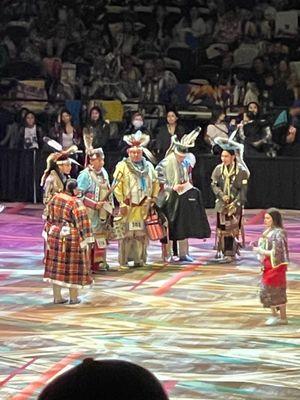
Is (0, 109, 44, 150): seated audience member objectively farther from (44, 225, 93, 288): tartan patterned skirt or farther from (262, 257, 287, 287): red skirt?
(262, 257, 287, 287): red skirt

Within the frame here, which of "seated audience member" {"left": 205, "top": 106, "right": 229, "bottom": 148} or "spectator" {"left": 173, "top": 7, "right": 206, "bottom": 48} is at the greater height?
"spectator" {"left": 173, "top": 7, "right": 206, "bottom": 48}

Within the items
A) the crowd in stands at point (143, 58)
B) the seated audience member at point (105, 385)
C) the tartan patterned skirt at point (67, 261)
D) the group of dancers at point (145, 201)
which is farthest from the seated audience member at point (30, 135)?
the seated audience member at point (105, 385)

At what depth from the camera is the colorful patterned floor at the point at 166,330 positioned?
6.02 m

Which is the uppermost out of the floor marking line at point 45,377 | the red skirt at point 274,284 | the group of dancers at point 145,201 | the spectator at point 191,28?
the spectator at point 191,28

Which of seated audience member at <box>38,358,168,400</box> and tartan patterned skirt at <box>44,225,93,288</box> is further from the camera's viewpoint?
tartan patterned skirt at <box>44,225,93,288</box>

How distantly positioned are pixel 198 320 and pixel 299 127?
8.24 metres

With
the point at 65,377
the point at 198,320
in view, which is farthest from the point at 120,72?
the point at 65,377

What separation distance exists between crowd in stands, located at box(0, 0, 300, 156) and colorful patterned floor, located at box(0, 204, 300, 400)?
6.17 m

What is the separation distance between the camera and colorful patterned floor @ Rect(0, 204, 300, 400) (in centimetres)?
602

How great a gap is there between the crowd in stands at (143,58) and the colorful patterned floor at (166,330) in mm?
6170

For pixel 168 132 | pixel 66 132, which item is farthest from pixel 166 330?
pixel 66 132

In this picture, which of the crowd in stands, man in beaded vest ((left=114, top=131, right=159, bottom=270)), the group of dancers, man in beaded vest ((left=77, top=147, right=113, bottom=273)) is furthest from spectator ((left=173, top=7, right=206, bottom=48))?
man in beaded vest ((left=77, top=147, right=113, bottom=273))

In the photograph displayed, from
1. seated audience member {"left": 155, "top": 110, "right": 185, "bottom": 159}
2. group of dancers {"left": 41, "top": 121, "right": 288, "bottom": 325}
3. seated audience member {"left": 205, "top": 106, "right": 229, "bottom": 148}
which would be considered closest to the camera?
group of dancers {"left": 41, "top": 121, "right": 288, "bottom": 325}

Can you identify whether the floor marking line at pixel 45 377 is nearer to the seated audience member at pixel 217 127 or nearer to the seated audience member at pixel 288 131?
the seated audience member at pixel 217 127
